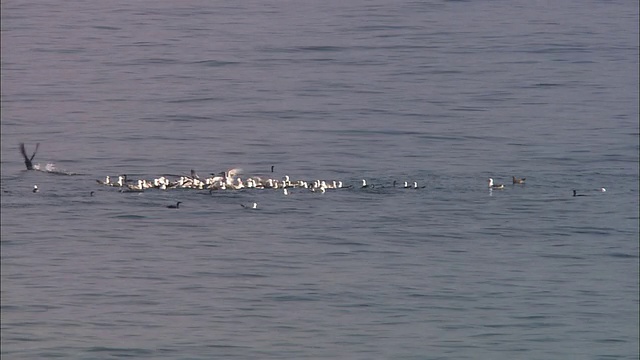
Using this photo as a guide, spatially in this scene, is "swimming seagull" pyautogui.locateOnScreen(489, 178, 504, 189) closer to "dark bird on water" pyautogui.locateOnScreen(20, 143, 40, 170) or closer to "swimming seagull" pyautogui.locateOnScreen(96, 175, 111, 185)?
"swimming seagull" pyautogui.locateOnScreen(96, 175, 111, 185)

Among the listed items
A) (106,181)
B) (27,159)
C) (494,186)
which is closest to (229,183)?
(106,181)

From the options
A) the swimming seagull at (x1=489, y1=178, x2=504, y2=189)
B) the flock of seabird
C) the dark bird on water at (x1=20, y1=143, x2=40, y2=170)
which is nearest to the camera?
the flock of seabird

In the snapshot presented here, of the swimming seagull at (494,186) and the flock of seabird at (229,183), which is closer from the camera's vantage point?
the flock of seabird at (229,183)

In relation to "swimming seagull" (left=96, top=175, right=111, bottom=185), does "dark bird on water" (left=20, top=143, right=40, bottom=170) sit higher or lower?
higher

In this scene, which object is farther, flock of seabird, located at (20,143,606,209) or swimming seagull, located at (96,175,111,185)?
swimming seagull, located at (96,175,111,185)

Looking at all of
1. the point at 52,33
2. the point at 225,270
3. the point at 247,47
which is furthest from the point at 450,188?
the point at 52,33

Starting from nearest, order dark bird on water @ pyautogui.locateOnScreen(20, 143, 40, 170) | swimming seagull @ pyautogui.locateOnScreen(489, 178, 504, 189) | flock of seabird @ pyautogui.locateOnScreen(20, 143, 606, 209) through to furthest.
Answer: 1. flock of seabird @ pyautogui.locateOnScreen(20, 143, 606, 209)
2. swimming seagull @ pyautogui.locateOnScreen(489, 178, 504, 189)
3. dark bird on water @ pyautogui.locateOnScreen(20, 143, 40, 170)

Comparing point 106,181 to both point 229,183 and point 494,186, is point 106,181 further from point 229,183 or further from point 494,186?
point 494,186

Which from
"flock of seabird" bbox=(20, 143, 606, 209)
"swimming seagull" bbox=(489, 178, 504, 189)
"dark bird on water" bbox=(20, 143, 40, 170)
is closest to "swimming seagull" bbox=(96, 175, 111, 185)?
"flock of seabird" bbox=(20, 143, 606, 209)

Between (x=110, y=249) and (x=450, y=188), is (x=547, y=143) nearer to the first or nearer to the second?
(x=450, y=188)

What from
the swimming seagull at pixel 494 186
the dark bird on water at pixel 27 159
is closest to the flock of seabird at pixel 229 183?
the swimming seagull at pixel 494 186

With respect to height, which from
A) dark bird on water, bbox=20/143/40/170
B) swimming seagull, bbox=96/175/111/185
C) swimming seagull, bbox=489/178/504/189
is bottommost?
swimming seagull, bbox=489/178/504/189

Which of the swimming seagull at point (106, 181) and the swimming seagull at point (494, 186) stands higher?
the swimming seagull at point (106, 181)

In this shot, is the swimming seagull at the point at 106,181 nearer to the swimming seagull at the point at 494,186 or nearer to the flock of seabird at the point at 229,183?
the flock of seabird at the point at 229,183
